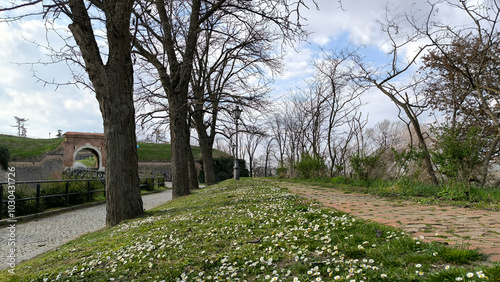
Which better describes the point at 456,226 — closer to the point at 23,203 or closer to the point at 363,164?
the point at 363,164

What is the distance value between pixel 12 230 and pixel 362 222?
9628 millimetres

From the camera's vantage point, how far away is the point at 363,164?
11.6 metres

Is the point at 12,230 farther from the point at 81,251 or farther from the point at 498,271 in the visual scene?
the point at 498,271

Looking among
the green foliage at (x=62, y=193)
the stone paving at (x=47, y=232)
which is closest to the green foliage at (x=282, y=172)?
the green foliage at (x=62, y=193)

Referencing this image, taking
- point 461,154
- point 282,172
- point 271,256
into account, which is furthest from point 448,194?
point 282,172

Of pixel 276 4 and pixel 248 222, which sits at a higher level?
pixel 276 4

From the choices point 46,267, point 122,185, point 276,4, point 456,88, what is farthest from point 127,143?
point 456,88

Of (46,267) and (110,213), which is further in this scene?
(110,213)

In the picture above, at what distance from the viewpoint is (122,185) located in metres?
7.65

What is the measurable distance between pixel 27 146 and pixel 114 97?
42.0m

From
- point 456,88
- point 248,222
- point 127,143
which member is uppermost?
point 456,88

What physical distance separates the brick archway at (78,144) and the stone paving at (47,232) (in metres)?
30.8

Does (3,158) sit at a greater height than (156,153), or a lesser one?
lesser

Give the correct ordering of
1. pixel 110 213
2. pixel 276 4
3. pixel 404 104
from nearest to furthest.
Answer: pixel 110 213, pixel 276 4, pixel 404 104
